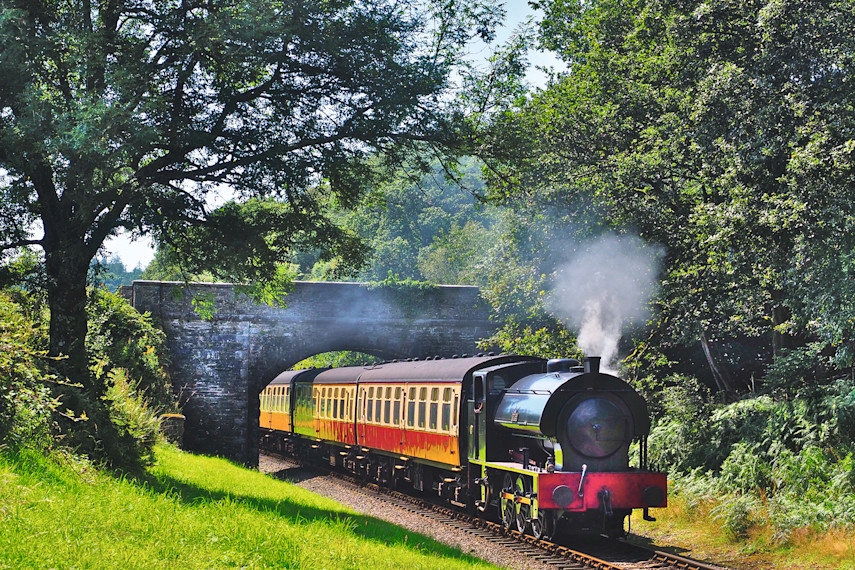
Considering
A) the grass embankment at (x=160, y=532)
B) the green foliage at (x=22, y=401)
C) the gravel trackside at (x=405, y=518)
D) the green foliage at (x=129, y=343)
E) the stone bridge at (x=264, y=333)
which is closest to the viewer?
the grass embankment at (x=160, y=532)

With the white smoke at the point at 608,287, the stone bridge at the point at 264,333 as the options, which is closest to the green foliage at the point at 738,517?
the white smoke at the point at 608,287

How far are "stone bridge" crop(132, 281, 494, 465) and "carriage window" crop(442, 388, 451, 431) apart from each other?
41.7 feet

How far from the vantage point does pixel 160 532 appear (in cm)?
794

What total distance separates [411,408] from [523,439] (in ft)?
13.9

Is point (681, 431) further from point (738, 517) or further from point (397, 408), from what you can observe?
point (397, 408)

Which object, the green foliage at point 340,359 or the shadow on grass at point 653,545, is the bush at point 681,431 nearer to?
the shadow on grass at point 653,545

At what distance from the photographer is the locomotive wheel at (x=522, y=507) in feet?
41.0

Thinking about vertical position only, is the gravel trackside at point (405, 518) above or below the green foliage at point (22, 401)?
below

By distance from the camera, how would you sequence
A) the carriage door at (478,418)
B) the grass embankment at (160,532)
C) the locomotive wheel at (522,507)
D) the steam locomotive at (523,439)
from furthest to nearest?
the carriage door at (478,418) → the locomotive wheel at (522,507) → the steam locomotive at (523,439) → the grass embankment at (160,532)

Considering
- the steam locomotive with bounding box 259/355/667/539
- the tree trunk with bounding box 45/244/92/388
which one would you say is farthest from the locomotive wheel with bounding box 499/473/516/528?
the tree trunk with bounding box 45/244/92/388

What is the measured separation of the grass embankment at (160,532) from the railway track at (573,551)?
1446 millimetres

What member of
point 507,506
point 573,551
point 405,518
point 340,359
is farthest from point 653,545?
point 340,359

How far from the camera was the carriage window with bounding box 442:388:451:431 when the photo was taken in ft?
49.3

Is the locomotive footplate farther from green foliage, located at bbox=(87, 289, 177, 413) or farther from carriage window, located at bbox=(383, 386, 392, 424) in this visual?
green foliage, located at bbox=(87, 289, 177, 413)
